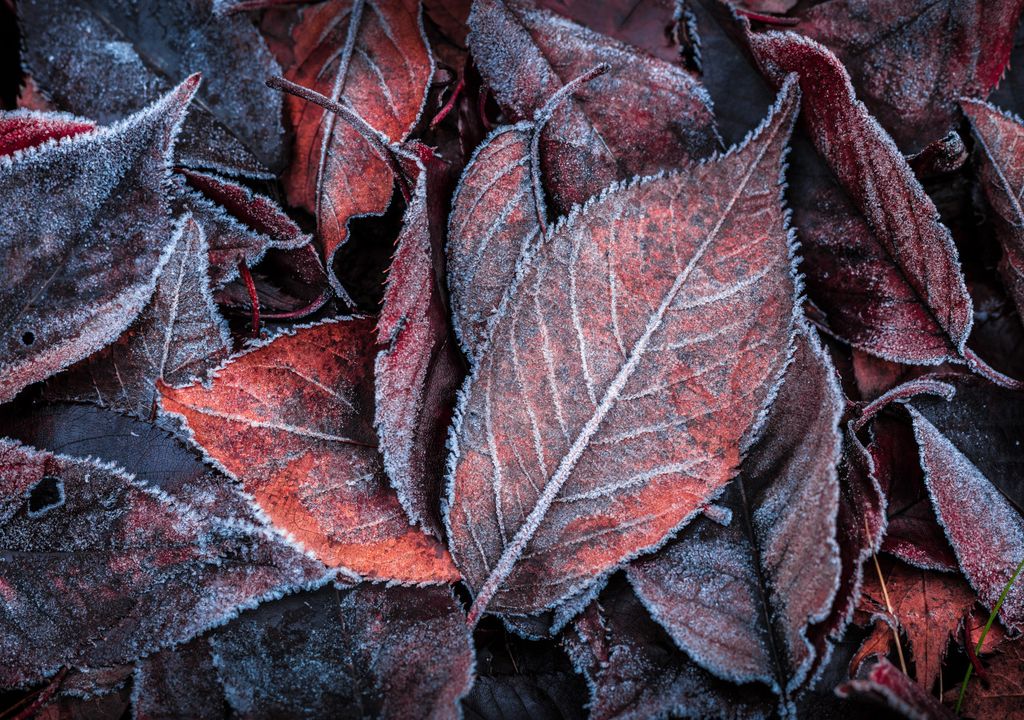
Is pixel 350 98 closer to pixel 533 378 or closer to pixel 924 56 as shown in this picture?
pixel 533 378

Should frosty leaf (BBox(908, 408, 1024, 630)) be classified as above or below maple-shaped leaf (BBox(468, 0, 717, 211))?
below

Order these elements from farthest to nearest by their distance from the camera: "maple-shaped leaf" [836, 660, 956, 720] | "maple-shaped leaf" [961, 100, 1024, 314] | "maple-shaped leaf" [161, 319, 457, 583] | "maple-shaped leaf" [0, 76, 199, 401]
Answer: "maple-shaped leaf" [961, 100, 1024, 314]
"maple-shaped leaf" [0, 76, 199, 401]
"maple-shaped leaf" [161, 319, 457, 583]
"maple-shaped leaf" [836, 660, 956, 720]

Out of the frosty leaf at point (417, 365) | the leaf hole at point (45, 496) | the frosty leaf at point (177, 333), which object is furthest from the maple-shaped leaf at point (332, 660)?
the frosty leaf at point (177, 333)

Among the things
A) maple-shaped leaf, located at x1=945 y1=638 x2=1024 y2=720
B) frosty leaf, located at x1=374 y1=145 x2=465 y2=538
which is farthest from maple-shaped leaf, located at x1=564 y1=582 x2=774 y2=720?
maple-shaped leaf, located at x1=945 y1=638 x2=1024 y2=720

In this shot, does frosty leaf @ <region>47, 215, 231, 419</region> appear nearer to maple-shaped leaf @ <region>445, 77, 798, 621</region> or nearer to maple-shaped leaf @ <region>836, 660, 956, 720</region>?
maple-shaped leaf @ <region>445, 77, 798, 621</region>

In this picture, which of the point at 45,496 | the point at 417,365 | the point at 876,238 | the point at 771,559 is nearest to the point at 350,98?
the point at 417,365

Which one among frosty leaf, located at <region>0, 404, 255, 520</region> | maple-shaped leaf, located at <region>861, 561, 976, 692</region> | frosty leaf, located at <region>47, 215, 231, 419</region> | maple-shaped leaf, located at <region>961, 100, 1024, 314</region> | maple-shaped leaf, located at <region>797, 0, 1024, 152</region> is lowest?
maple-shaped leaf, located at <region>861, 561, 976, 692</region>

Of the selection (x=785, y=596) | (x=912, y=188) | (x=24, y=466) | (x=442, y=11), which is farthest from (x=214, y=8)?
(x=785, y=596)
